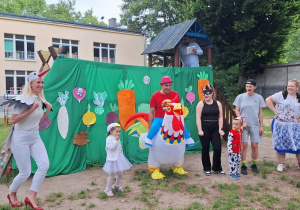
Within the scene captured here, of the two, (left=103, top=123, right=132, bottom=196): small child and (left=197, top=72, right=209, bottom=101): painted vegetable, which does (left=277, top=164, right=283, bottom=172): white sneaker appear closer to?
(left=197, top=72, right=209, bottom=101): painted vegetable

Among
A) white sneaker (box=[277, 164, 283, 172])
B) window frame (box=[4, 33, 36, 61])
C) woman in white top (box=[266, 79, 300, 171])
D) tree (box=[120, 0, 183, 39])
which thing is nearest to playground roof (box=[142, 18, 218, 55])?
woman in white top (box=[266, 79, 300, 171])

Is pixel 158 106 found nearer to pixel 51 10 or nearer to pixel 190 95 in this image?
pixel 190 95

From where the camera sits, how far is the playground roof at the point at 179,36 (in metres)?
7.45

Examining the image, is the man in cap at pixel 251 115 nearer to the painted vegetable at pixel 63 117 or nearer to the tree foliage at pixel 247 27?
the painted vegetable at pixel 63 117

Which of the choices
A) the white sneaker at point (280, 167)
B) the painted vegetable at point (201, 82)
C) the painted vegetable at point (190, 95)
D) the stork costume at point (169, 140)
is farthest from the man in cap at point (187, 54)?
the white sneaker at point (280, 167)

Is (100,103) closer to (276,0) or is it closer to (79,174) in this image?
(79,174)

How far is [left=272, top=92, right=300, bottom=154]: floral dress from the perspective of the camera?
515cm

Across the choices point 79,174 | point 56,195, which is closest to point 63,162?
point 79,174

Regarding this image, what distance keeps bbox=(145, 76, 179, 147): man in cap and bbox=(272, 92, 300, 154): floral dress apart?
2.05m

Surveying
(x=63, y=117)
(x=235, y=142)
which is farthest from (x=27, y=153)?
(x=235, y=142)

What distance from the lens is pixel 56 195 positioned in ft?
13.7

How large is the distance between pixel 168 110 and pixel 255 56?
15659 mm

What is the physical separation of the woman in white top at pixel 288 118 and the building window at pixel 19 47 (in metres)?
19.7

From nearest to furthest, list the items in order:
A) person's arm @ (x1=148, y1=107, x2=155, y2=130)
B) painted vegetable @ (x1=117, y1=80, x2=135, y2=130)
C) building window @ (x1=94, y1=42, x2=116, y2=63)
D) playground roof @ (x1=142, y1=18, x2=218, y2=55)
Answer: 1. person's arm @ (x1=148, y1=107, x2=155, y2=130)
2. painted vegetable @ (x1=117, y1=80, x2=135, y2=130)
3. playground roof @ (x1=142, y1=18, x2=218, y2=55)
4. building window @ (x1=94, y1=42, x2=116, y2=63)
